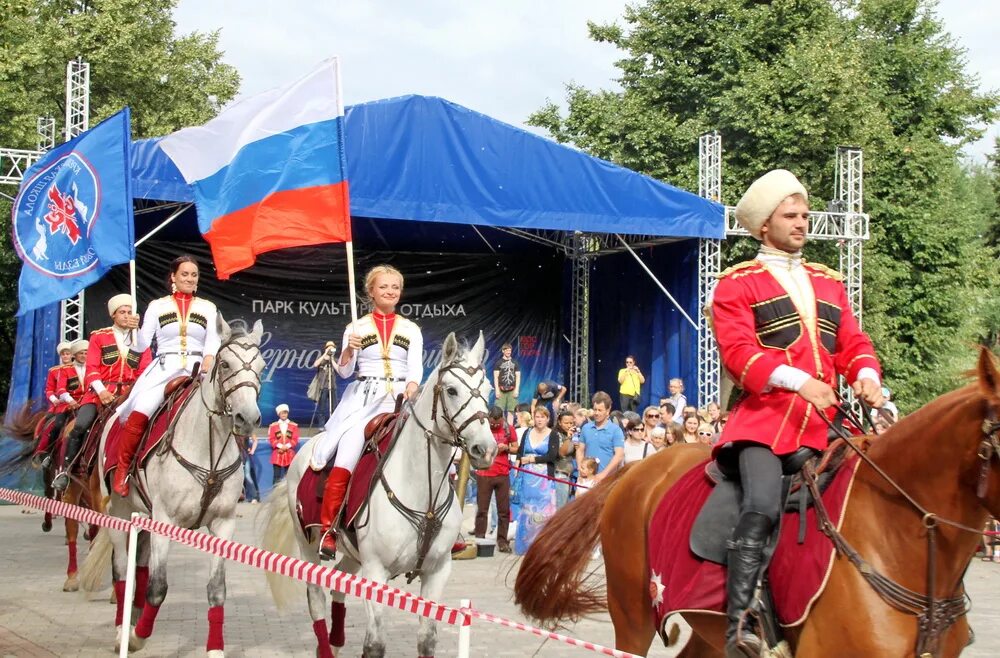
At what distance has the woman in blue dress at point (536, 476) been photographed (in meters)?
13.8

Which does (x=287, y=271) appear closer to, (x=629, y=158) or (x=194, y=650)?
(x=629, y=158)

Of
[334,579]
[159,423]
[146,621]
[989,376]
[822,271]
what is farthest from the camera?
[159,423]

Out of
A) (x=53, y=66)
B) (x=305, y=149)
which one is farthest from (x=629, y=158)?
(x=305, y=149)

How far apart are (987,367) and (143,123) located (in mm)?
34090

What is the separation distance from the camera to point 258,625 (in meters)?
9.34

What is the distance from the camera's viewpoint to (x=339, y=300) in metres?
25.3

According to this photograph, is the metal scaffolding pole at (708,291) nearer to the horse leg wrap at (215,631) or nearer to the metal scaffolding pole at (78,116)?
the metal scaffolding pole at (78,116)

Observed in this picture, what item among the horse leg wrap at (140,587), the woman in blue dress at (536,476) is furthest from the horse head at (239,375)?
the woman in blue dress at (536,476)

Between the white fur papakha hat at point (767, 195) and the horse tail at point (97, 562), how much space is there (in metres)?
6.72

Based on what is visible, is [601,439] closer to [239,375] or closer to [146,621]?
[239,375]

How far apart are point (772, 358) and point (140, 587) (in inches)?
234

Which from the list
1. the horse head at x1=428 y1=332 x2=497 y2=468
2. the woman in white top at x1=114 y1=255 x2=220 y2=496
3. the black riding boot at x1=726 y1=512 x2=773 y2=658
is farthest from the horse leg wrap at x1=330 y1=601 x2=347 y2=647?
the black riding boot at x1=726 y1=512 x2=773 y2=658

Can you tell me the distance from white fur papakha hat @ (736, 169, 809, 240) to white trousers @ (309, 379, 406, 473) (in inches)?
132

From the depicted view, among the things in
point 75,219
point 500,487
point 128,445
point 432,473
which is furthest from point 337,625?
point 500,487
